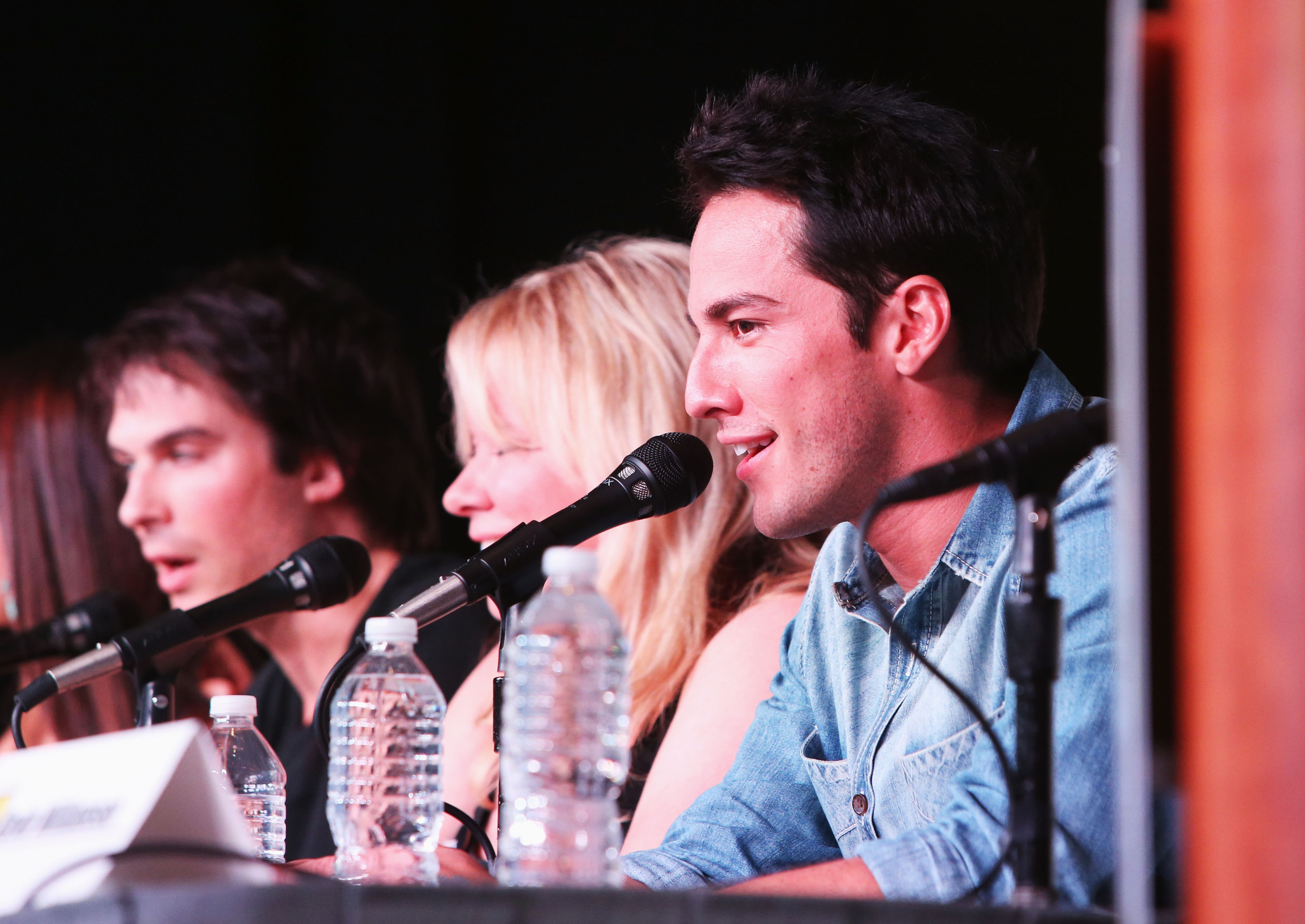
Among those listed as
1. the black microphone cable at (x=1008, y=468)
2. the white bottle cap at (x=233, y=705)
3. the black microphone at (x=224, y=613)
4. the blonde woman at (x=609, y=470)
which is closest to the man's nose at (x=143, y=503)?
the blonde woman at (x=609, y=470)

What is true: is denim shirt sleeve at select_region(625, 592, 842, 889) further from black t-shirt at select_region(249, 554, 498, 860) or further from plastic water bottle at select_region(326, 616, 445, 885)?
black t-shirt at select_region(249, 554, 498, 860)

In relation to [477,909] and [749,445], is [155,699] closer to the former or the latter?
[749,445]

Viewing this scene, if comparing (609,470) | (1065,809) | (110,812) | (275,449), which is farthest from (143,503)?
(1065,809)

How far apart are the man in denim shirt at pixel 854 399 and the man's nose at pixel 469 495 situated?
2.21ft

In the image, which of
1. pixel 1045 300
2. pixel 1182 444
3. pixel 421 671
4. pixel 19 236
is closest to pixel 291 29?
pixel 19 236

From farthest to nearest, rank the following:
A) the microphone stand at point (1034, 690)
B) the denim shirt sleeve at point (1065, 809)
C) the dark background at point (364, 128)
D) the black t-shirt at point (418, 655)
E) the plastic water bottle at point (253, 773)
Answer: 1. the dark background at point (364, 128)
2. the black t-shirt at point (418, 655)
3. the plastic water bottle at point (253, 773)
4. the denim shirt sleeve at point (1065, 809)
5. the microphone stand at point (1034, 690)

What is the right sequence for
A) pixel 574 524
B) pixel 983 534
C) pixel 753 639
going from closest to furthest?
1. pixel 574 524
2. pixel 983 534
3. pixel 753 639

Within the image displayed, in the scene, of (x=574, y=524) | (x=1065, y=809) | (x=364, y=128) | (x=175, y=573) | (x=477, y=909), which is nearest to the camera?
(x=477, y=909)

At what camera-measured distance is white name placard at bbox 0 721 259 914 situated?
0.81 metres

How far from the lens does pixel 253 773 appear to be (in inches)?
67.3

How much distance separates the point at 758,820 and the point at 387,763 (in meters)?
0.48

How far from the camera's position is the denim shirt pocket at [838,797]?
→ 5.06 feet

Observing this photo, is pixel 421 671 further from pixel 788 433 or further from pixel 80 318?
pixel 80 318

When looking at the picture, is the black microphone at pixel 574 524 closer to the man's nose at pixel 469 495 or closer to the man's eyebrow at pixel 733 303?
the man's eyebrow at pixel 733 303
